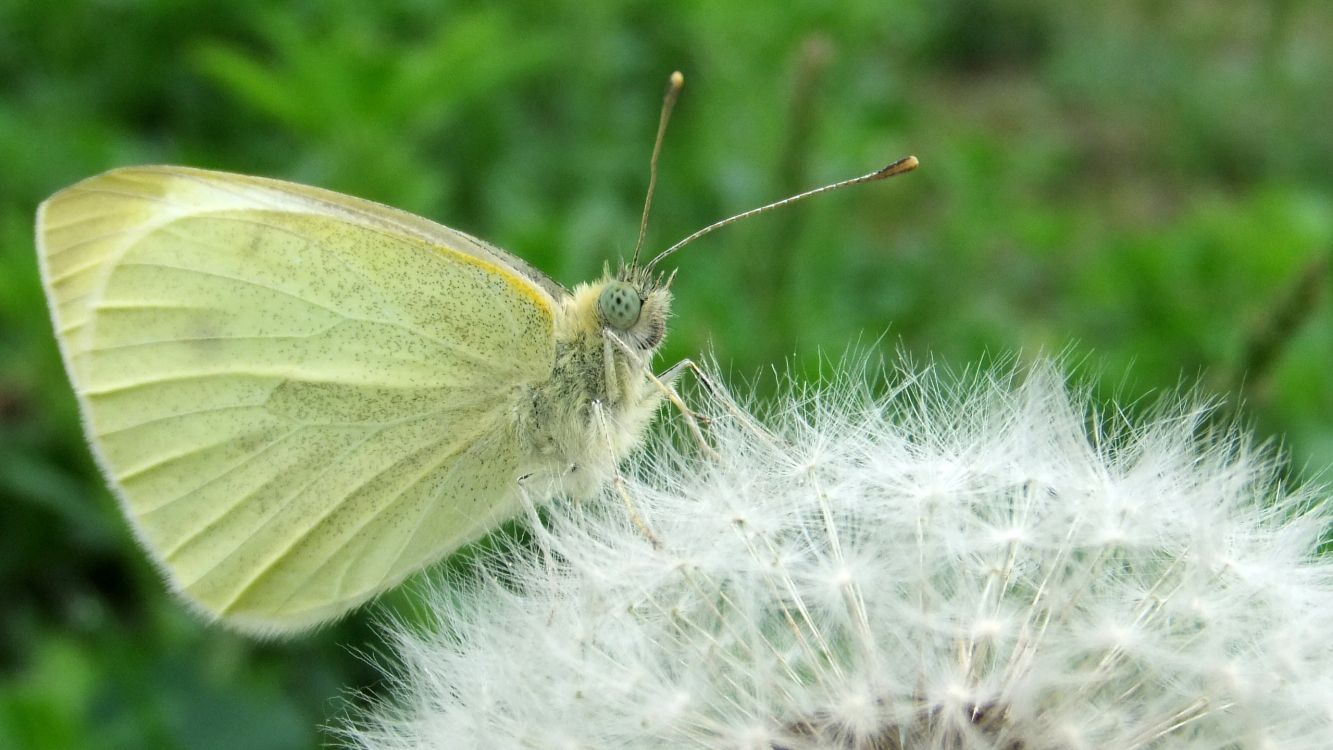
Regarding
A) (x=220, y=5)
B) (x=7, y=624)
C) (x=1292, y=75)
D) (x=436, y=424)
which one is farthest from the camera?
(x=1292, y=75)

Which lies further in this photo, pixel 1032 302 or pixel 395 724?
pixel 1032 302

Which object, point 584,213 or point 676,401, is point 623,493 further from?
point 584,213

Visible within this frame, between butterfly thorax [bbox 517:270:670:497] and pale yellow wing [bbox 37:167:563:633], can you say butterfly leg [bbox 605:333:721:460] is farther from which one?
pale yellow wing [bbox 37:167:563:633]

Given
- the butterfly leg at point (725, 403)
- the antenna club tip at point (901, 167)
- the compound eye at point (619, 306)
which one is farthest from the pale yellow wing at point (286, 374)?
the antenna club tip at point (901, 167)

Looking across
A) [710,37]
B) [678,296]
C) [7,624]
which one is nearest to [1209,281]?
[678,296]

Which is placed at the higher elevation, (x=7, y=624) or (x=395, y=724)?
(x=7, y=624)

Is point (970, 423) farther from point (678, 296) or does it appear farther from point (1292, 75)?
point (1292, 75)

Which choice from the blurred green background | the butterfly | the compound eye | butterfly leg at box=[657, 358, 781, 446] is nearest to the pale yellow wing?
the butterfly
